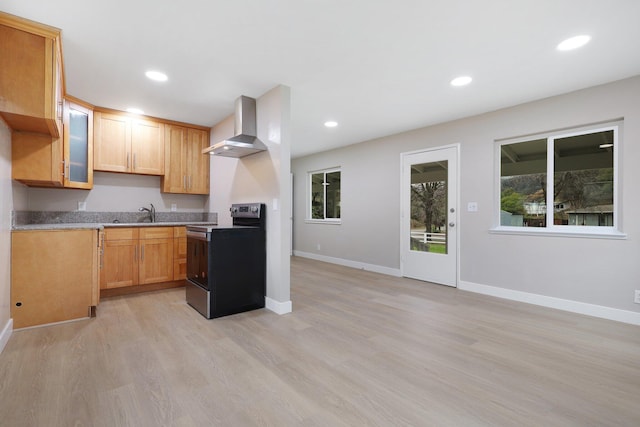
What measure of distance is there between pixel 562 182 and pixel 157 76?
174 inches

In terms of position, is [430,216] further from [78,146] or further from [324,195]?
[78,146]

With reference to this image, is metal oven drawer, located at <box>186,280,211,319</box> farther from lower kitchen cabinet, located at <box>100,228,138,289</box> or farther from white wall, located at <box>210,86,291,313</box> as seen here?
lower kitchen cabinet, located at <box>100,228,138,289</box>

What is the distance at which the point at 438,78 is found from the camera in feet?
9.86

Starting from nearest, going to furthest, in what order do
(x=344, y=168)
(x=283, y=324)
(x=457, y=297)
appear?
(x=283, y=324), (x=457, y=297), (x=344, y=168)

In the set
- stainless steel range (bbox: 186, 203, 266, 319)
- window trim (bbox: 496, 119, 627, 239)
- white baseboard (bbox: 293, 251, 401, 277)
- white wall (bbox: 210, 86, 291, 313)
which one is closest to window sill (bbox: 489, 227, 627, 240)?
window trim (bbox: 496, 119, 627, 239)

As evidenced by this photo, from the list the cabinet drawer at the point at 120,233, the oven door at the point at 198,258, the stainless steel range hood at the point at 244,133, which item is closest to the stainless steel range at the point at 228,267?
the oven door at the point at 198,258

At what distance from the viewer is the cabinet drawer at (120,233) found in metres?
3.62

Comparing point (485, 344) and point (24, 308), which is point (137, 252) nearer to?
point (24, 308)

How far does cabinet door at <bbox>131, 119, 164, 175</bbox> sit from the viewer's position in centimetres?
414

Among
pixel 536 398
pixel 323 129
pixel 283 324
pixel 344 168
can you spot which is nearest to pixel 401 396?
pixel 536 398

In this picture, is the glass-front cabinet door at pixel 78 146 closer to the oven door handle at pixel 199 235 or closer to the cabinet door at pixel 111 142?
the cabinet door at pixel 111 142

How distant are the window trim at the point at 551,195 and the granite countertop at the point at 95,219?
3918 mm

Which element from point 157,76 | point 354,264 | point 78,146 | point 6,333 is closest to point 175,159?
point 78,146

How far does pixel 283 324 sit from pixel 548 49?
3191 millimetres
